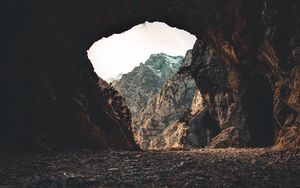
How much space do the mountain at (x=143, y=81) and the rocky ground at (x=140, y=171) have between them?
99549mm

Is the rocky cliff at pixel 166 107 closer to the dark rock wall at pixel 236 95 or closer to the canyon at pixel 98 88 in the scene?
the dark rock wall at pixel 236 95

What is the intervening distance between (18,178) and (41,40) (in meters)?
9.72

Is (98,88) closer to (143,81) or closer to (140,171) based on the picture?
(140,171)

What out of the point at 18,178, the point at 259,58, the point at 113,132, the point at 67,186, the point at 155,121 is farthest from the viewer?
the point at 155,121

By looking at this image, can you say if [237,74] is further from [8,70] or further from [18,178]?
[18,178]

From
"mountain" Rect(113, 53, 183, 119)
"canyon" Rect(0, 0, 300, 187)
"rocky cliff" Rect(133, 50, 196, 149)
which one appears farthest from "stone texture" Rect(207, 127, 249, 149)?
"mountain" Rect(113, 53, 183, 119)

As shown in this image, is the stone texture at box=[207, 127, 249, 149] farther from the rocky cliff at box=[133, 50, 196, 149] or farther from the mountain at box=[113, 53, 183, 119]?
the mountain at box=[113, 53, 183, 119]

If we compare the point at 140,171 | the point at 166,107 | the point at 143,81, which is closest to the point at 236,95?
the point at 140,171

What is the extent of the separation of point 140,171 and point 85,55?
13.9 m

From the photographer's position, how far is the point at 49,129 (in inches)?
846

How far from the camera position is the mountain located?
127125mm

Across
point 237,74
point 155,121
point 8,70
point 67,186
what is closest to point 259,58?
point 237,74

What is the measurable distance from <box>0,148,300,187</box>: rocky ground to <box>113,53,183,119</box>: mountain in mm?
99549

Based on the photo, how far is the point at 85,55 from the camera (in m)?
27.3
